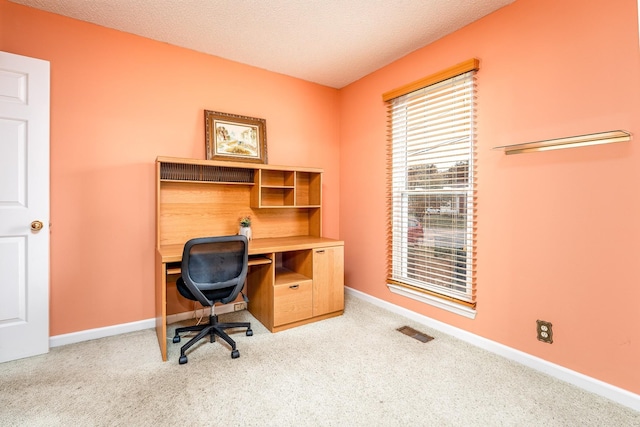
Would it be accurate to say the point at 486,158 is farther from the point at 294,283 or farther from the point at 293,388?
the point at 293,388

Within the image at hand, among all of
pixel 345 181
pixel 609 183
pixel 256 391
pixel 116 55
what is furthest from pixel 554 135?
pixel 116 55

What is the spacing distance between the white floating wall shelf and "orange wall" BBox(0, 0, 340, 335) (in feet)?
8.62

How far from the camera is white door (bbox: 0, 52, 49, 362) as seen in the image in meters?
2.14

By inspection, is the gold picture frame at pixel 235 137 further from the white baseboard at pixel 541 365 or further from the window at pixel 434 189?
the white baseboard at pixel 541 365

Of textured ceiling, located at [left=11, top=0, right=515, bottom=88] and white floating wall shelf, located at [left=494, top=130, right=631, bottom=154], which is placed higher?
textured ceiling, located at [left=11, top=0, right=515, bottom=88]

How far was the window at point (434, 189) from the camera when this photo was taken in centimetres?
251

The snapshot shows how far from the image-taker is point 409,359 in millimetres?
2225

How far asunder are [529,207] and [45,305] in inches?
143

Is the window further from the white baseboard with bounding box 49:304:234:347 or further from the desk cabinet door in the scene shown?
the white baseboard with bounding box 49:304:234:347

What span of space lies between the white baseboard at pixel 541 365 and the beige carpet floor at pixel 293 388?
2.0 inches

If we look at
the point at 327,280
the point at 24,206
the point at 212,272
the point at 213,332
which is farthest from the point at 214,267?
the point at 24,206

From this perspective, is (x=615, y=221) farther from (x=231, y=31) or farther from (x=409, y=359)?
(x=231, y=31)

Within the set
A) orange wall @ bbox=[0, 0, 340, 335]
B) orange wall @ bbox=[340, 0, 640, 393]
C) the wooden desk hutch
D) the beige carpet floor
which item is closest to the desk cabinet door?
the wooden desk hutch

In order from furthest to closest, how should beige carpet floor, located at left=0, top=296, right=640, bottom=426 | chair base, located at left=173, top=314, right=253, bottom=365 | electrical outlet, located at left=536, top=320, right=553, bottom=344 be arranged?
chair base, located at left=173, top=314, right=253, bottom=365 < electrical outlet, located at left=536, top=320, right=553, bottom=344 < beige carpet floor, located at left=0, top=296, right=640, bottom=426
